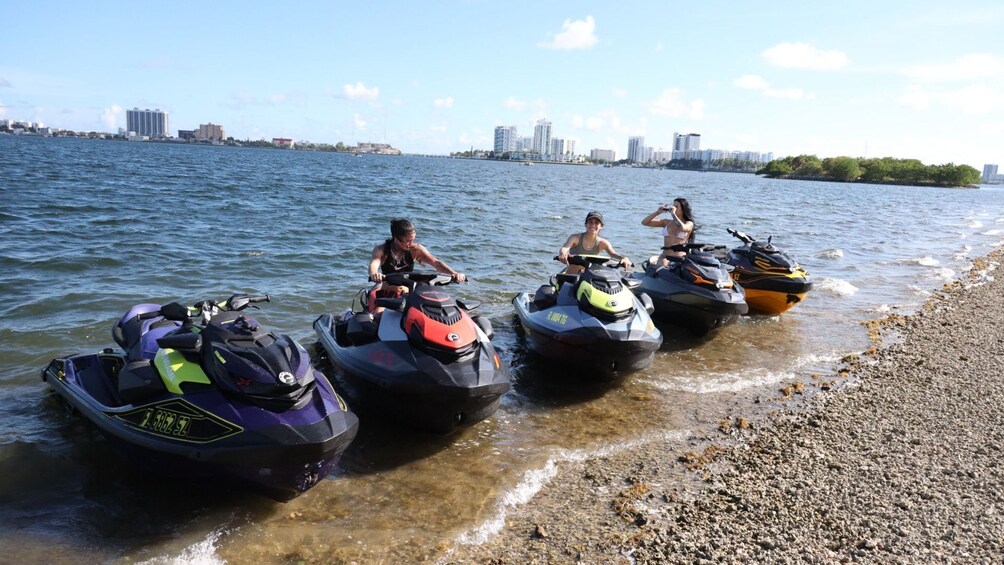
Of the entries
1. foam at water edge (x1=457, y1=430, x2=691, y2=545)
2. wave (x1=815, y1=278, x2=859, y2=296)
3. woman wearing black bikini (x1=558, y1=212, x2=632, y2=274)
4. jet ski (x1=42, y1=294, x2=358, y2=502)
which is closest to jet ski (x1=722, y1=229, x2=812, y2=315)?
woman wearing black bikini (x1=558, y1=212, x2=632, y2=274)

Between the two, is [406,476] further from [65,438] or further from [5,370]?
[5,370]

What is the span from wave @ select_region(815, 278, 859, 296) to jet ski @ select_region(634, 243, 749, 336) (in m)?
5.46

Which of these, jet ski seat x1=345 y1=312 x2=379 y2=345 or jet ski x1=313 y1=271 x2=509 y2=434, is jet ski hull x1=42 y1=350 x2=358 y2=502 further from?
jet ski seat x1=345 y1=312 x2=379 y2=345

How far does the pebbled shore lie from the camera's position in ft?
12.9

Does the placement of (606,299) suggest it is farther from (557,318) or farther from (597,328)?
(557,318)

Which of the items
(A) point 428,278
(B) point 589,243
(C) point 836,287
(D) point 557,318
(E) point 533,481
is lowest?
(E) point 533,481

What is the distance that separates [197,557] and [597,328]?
389 cm

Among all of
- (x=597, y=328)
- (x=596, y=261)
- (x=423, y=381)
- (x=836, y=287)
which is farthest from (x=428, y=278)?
(x=836, y=287)

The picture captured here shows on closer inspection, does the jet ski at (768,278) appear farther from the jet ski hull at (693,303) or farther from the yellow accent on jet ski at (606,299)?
the yellow accent on jet ski at (606,299)

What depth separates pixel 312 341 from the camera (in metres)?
8.37

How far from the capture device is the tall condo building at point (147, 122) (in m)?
192

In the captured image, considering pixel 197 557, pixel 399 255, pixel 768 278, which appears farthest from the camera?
pixel 768 278

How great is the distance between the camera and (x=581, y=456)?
531cm

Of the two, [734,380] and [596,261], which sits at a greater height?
[596,261]
